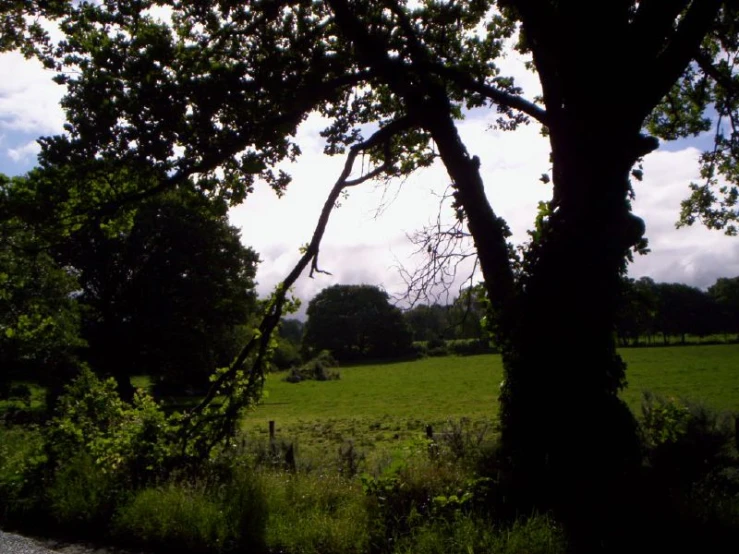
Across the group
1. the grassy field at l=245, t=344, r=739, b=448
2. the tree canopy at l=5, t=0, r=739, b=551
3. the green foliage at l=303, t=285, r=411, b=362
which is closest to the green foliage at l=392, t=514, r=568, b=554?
the tree canopy at l=5, t=0, r=739, b=551

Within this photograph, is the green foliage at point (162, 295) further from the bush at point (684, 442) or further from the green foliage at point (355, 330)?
the green foliage at point (355, 330)

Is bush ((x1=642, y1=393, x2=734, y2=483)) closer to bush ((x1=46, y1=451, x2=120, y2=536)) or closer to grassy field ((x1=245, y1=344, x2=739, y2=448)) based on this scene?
grassy field ((x1=245, y1=344, x2=739, y2=448))

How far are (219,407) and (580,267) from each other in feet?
19.3

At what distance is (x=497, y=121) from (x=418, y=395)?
31.9m

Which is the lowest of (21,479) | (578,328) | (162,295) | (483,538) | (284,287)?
(483,538)

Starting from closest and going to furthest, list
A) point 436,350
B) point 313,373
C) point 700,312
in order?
point 313,373 < point 436,350 < point 700,312

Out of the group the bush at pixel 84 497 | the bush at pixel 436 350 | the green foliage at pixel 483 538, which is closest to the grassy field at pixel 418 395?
the bush at pixel 84 497

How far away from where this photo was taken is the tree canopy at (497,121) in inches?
298

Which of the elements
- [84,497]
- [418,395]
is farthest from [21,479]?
[418,395]

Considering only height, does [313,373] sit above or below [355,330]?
below

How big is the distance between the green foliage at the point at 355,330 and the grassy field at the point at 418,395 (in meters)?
25.6

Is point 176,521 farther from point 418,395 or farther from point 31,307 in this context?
point 418,395

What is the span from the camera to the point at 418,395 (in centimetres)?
4266

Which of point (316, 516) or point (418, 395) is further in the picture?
point (418, 395)
